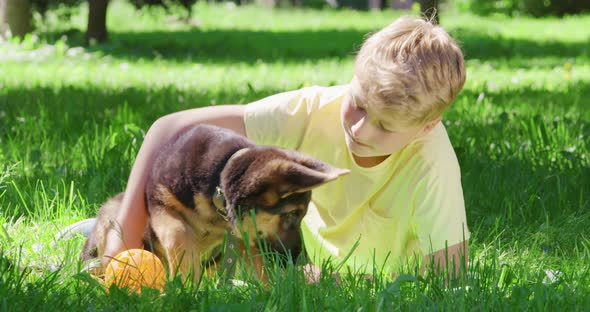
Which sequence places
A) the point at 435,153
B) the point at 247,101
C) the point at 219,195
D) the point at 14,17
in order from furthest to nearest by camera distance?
the point at 14,17 → the point at 247,101 → the point at 435,153 → the point at 219,195

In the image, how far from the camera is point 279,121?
145 inches

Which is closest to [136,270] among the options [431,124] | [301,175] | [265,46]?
[301,175]

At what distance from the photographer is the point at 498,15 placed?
23.8 meters

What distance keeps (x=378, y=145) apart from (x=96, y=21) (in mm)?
10450

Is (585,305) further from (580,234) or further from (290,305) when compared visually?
(580,234)

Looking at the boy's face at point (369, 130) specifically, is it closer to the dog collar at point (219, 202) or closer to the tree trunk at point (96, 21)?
the dog collar at point (219, 202)

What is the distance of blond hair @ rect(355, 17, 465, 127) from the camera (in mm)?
3172

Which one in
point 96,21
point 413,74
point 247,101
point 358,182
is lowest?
point 96,21

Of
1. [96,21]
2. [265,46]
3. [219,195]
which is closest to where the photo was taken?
[219,195]

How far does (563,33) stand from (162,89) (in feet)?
39.2

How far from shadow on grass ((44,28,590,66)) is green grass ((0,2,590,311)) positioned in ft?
0.35

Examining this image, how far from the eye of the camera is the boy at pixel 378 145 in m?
3.22

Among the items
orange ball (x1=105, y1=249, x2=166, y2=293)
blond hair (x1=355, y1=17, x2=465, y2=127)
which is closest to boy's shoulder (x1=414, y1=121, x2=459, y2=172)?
blond hair (x1=355, y1=17, x2=465, y2=127)

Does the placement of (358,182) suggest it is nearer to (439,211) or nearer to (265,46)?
(439,211)
